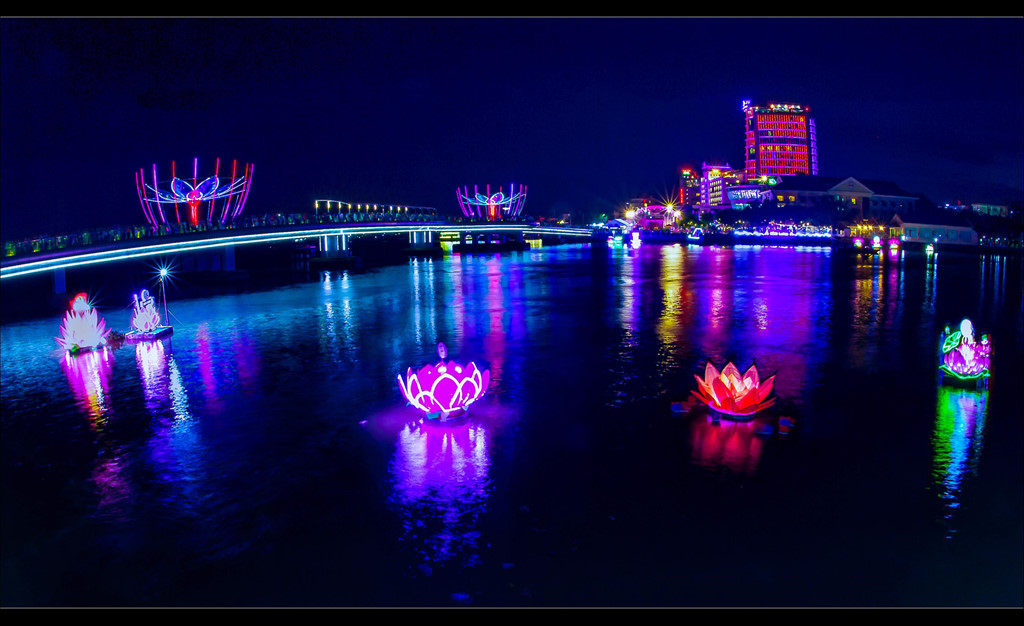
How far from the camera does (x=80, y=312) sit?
23281mm

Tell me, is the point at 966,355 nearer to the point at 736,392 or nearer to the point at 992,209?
the point at 736,392

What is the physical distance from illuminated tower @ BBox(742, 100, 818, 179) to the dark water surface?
162 m

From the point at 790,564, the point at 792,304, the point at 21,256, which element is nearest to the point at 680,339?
the point at 792,304

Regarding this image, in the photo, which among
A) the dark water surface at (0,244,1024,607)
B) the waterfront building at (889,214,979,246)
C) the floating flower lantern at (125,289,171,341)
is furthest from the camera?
the waterfront building at (889,214,979,246)

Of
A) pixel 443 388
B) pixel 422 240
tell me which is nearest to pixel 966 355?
pixel 443 388

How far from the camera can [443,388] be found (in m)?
13.8

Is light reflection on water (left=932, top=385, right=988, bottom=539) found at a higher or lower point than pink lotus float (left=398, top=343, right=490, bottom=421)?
lower

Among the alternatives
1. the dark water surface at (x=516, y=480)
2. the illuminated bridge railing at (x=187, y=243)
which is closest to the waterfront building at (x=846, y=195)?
the illuminated bridge railing at (x=187, y=243)

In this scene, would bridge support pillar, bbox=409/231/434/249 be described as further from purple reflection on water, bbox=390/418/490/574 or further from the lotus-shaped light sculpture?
the lotus-shaped light sculpture

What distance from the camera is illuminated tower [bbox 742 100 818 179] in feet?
570

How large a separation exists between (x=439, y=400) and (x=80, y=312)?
15615mm

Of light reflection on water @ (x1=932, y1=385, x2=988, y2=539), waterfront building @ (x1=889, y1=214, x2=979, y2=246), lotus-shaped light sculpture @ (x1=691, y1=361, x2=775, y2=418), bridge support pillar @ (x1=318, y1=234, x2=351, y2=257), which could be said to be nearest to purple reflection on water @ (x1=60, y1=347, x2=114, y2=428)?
lotus-shaped light sculpture @ (x1=691, y1=361, x2=775, y2=418)

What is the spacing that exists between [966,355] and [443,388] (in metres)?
11.3

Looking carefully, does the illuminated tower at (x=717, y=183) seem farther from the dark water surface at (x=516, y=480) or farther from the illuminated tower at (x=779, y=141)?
the dark water surface at (x=516, y=480)
